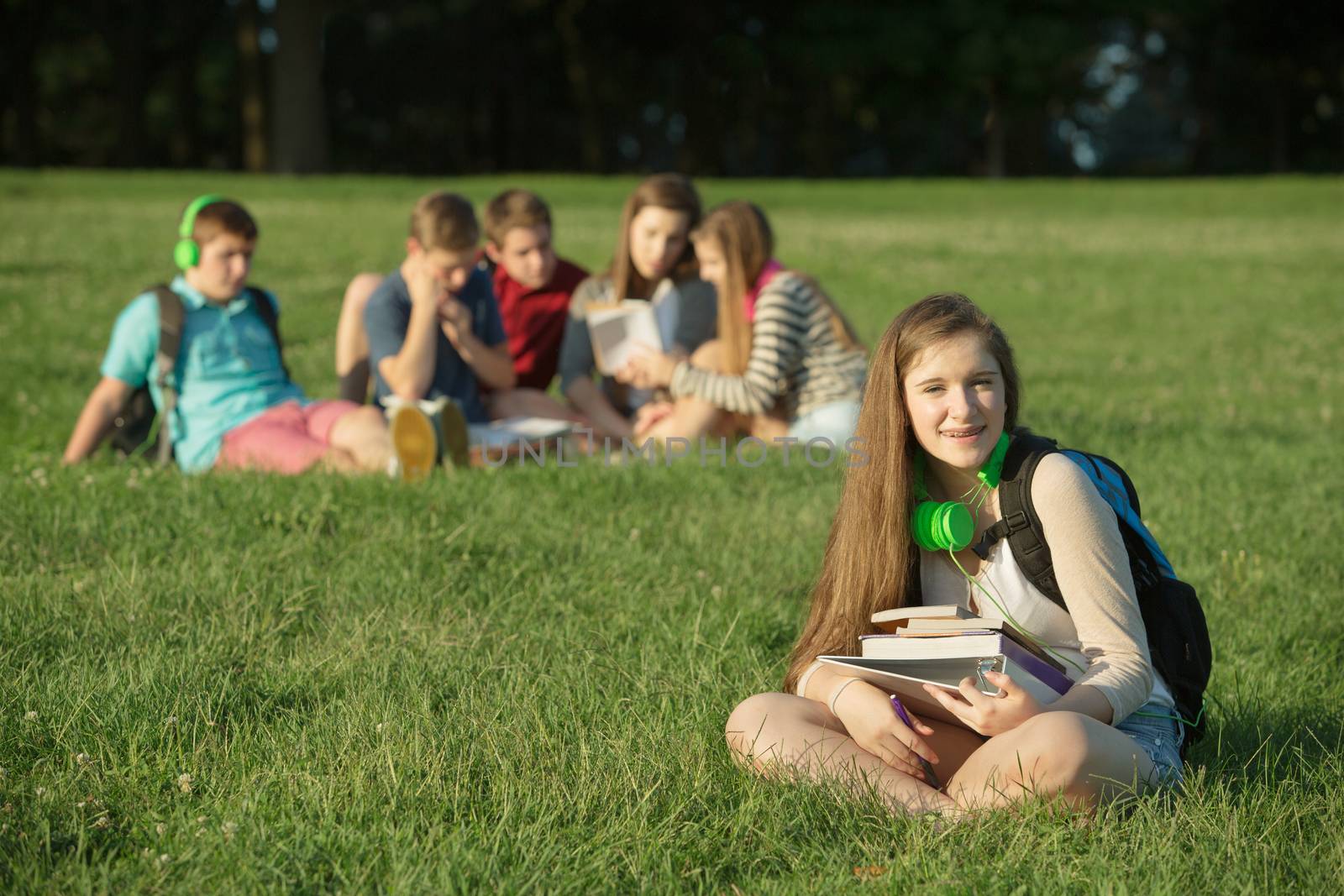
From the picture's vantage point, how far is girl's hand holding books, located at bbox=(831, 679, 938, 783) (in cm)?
314

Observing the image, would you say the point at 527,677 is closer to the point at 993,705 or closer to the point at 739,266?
the point at 993,705

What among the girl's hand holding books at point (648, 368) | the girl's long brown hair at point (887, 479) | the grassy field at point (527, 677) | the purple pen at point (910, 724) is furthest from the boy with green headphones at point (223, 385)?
the purple pen at point (910, 724)

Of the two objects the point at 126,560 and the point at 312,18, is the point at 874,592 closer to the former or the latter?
the point at 126,560

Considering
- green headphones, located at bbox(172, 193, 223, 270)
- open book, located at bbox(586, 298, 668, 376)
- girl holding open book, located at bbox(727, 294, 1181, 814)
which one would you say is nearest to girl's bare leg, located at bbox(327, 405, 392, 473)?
green headphones, located at bbox(172, 193, 223, 270)

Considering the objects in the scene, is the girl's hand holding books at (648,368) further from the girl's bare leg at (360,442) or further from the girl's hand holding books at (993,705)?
the girl's hand holding books at (993,705)

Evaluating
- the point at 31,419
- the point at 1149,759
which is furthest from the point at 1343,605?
the point at 31,419

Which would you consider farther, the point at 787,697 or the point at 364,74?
the point at 364,74

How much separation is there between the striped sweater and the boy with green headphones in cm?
157

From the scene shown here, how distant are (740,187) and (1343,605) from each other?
1044 inches

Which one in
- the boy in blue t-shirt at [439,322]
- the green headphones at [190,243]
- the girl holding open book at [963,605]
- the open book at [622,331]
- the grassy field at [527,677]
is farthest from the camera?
the open book at [622,331]

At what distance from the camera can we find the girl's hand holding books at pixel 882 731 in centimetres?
314

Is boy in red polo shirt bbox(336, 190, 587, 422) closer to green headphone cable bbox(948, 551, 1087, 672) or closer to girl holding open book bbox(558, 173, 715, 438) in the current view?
girl holding open book bbox(558, 173, 715, 438)

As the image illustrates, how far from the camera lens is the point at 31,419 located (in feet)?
25.3

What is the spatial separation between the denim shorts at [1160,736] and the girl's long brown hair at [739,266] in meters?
3.93
